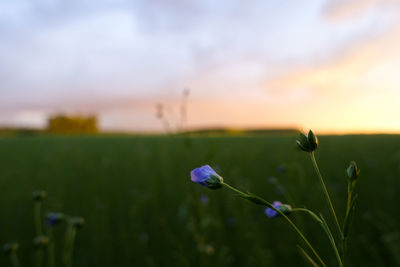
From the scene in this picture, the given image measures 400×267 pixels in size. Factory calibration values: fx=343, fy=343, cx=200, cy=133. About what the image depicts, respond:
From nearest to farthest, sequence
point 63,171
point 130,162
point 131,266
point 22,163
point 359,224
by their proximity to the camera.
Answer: point 131,266, point 359,224, point 63,171, point 130,162, point 22,163

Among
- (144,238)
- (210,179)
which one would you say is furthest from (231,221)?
(210,179)

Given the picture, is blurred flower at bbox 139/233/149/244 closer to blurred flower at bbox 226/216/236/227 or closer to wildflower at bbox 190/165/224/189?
blurred flower at bbox 226/216/236/227

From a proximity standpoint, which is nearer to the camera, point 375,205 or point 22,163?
point 375,205

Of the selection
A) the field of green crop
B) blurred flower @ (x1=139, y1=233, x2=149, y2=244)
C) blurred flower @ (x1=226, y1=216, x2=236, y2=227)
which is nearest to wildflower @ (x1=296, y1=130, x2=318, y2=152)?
the field of green crop

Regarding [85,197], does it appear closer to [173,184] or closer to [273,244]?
[173,184]

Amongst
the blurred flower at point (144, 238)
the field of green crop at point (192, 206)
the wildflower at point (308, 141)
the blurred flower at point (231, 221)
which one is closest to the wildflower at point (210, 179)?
the wildflower at point (308, 141)

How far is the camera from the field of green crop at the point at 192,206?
223 cm

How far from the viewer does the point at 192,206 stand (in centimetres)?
171

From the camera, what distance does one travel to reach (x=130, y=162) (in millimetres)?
5070

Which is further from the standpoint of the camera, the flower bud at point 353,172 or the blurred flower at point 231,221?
the blurred flower at point 231,221

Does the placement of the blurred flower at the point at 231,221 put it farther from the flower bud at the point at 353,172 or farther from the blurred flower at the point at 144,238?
the flower bud at the point at 353,172

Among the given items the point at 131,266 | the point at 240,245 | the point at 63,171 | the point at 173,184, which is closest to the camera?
the point at 131,266

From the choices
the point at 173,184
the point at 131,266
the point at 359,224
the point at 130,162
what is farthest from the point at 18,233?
the point at 359,224

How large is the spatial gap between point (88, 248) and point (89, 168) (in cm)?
237
